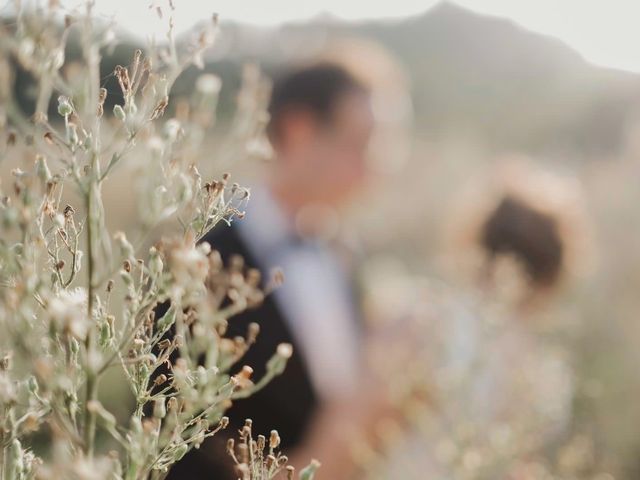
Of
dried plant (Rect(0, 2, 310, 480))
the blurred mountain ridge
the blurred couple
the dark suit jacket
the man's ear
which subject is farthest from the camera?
the blurred mountain ridge

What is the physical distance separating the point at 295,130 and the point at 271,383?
936mm

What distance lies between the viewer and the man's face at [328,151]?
2852 mm

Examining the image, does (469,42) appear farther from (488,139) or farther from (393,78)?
(393,78)

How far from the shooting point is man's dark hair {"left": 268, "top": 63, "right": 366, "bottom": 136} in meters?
2.95

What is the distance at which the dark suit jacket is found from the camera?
2133 millimetres

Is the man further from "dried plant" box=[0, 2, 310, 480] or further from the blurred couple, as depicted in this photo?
"dried plant" box=[0, 2, 310, 480]

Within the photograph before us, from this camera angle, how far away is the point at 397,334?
287cm

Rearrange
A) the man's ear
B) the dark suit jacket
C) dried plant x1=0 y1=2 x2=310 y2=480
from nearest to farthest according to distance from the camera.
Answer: dried plant x1=0 y1=2 x2=310 y2=480 < the dark suit jacket < the man's ear

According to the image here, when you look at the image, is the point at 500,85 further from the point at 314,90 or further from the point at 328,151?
the point at 328,151

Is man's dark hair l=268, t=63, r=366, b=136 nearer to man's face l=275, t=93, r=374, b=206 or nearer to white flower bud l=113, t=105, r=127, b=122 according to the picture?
man's face l=275, t=93, r=374, b=206

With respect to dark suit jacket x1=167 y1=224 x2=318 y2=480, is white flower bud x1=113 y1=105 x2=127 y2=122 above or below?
above

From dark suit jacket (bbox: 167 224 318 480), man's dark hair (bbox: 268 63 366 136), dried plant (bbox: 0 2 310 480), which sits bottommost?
dark suit jacket (bbox: 167 224 318 480)

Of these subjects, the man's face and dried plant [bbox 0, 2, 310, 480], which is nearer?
dried plant [bbox 0, 2, 310, 480]

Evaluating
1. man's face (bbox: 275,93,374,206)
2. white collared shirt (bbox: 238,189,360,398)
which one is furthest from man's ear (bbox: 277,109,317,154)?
white collared shirt (bbox: 238,189,360,398)
